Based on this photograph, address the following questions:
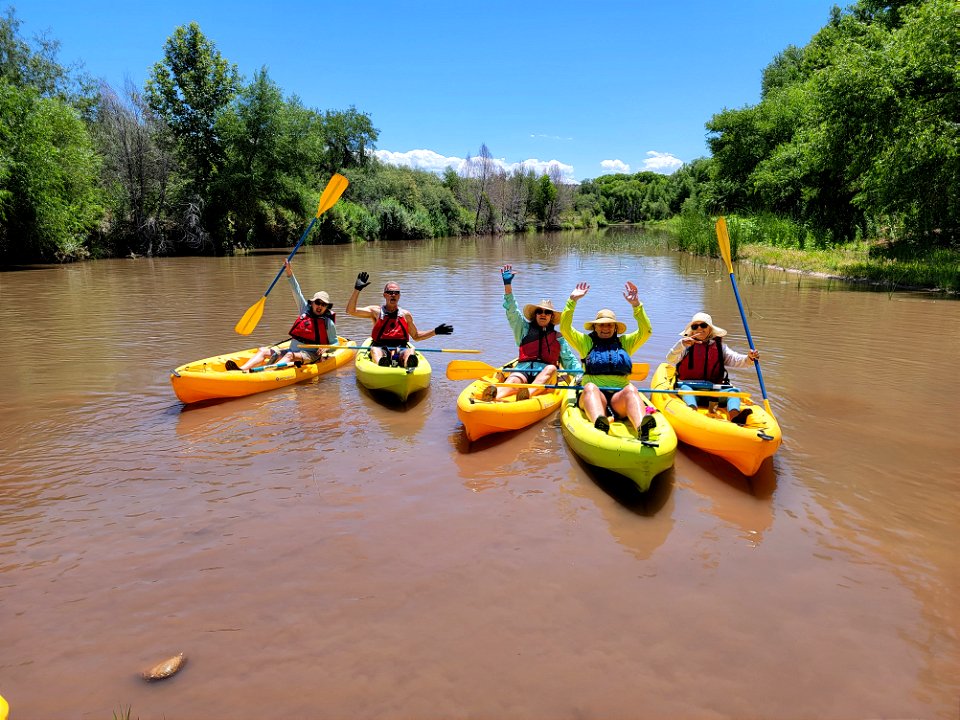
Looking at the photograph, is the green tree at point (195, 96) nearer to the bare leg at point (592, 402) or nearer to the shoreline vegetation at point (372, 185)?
the shoreline vegetation at point (372, 185)

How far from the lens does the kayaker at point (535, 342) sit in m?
6.20

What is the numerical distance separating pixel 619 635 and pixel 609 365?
8.96 ft

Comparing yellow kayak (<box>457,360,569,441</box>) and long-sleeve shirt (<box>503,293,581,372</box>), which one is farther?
long-sleeve shirt (<box>503,293,581,372</box>)

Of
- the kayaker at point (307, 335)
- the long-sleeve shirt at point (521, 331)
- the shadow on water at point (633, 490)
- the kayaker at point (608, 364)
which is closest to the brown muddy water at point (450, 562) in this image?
the shadow on water at point (633, 490)

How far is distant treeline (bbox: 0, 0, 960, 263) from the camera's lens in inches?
506

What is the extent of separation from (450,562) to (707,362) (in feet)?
10.3

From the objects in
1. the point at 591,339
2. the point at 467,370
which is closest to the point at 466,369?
the point at 467,370

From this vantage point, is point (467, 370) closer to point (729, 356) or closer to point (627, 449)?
point (627, 449)

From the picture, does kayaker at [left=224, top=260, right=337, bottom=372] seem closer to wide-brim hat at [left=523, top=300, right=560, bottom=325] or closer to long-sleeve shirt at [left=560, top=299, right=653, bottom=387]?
wide-brim hat at [left=523, top=300, right=560, bottom=325]

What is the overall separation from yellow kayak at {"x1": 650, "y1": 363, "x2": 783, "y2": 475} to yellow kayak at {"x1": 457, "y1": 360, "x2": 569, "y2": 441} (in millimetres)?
1133

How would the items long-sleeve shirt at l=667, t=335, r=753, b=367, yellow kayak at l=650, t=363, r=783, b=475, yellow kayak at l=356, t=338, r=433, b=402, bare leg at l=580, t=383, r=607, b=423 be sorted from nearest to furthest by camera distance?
yellow kayak at l=650, t=363, r=783, b=475, bare leg at l=580, t=383, r=607, b=423, long-sleeve shirt at l=667, t=335, r=753, b=367, yellow kayak at l=356, t=338, r=433, b=402

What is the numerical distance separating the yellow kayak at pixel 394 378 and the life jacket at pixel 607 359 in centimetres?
199

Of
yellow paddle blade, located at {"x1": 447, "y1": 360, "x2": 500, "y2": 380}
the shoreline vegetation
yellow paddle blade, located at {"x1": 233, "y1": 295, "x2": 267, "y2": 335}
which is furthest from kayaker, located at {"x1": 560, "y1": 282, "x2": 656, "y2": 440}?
the shoreline vegetation

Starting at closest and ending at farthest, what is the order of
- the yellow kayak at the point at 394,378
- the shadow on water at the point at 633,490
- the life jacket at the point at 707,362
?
the shadow on water at the point at 633,490
the life jacket at the point at 707,362
the yellow kayak at the point at 394,378
